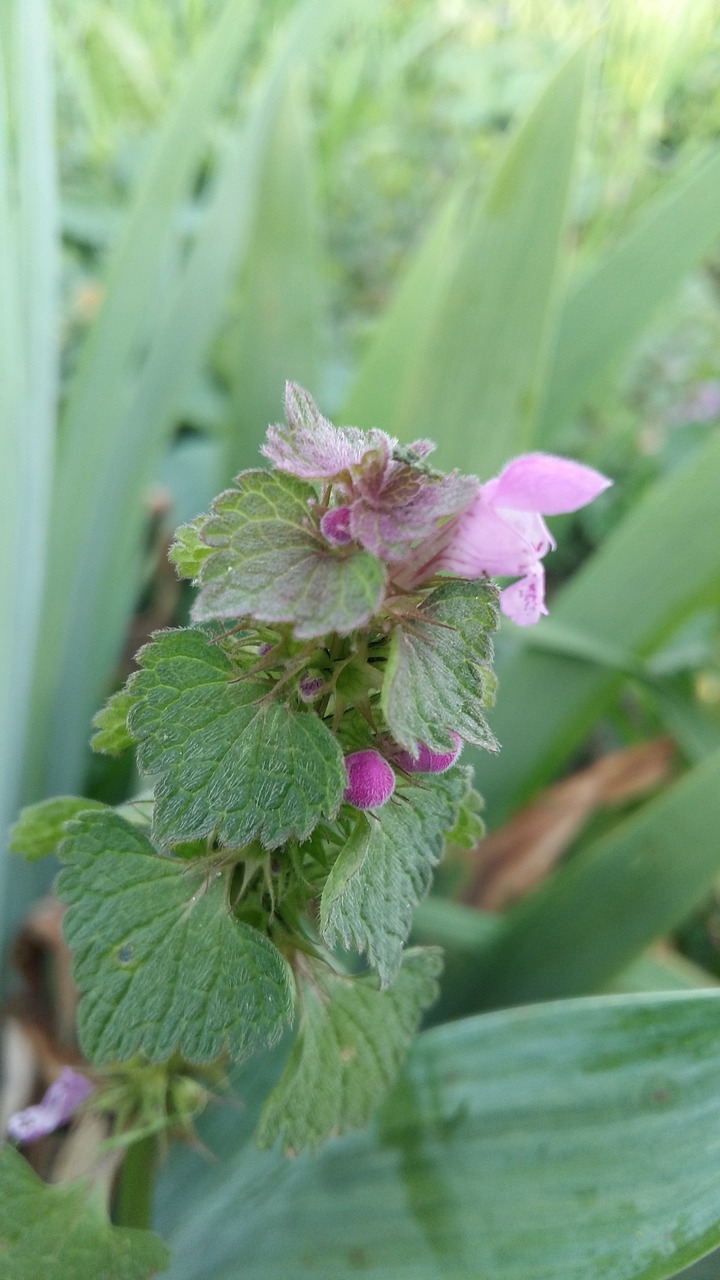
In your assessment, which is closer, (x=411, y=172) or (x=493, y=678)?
(x=493, y=678)

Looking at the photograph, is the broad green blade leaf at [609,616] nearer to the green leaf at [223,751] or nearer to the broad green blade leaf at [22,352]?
the broad green blade leaf at [22,352]

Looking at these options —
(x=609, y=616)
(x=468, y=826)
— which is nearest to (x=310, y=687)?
(x=468, y=826)

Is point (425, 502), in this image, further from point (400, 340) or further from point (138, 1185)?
point (400, 340)

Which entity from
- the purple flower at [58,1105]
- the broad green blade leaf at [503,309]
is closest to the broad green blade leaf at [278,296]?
the broad green blade leaf at [503,309]

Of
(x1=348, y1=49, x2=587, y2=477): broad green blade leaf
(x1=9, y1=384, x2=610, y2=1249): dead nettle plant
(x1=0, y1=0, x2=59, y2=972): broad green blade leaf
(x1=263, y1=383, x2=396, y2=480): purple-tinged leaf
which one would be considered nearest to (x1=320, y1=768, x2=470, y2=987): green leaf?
(x1=9, y1=384, x2=610, y2=1249): dead nettle plant

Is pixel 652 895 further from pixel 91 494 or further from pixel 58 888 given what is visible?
pixel 91 494

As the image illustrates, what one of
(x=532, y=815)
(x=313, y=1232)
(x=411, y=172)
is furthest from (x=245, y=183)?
(x=411, y=172)
